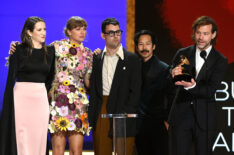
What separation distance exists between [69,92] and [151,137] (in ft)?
3.89

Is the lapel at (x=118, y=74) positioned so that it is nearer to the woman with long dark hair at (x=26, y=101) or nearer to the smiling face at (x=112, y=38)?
the smiling face at (x=112, y=38)

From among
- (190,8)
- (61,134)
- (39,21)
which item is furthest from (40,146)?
(190,8)

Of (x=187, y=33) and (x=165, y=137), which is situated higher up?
(x=187, y=33)

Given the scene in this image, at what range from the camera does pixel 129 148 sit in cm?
476

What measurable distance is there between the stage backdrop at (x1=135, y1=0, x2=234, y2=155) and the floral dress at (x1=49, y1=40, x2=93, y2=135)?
5.36ft

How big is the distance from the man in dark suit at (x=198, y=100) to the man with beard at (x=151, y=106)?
0.56 m

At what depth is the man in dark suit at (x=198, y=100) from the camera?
444 cm

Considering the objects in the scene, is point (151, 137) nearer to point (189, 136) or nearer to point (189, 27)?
point (189, 136)

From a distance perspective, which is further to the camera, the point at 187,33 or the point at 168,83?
the point at 187,33

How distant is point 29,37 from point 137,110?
1.55 meters

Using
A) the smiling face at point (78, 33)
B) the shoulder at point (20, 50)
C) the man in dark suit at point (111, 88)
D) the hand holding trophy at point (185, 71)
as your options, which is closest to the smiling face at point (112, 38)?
the man in dark suit at point (111, 88)

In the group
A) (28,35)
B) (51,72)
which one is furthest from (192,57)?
(28,35)

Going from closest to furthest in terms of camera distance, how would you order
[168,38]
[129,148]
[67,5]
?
[129,148]
[168,38]
[67,5]

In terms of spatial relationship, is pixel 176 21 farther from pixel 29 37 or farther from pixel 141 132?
pixel 29 37
